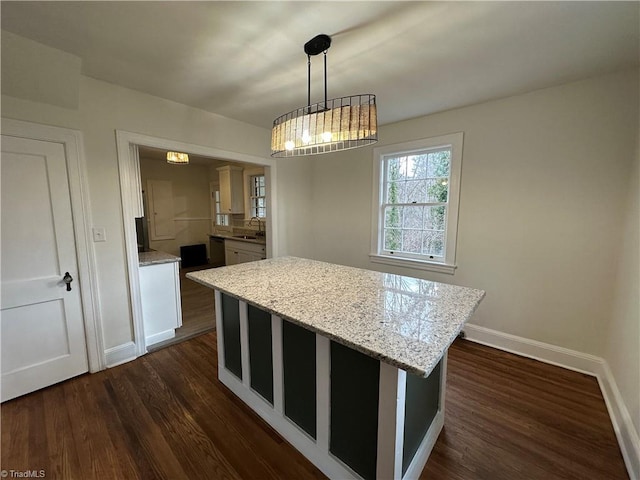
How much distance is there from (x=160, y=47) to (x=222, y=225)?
5049mm

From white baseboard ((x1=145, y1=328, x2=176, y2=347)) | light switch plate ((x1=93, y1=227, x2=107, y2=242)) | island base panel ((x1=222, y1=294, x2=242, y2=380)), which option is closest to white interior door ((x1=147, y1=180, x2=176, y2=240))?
white baseboard ((x1=145, y1=328, x2=176, y2=347))

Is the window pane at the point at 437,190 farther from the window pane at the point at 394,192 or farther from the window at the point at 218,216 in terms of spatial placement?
the window at the point at 218,216

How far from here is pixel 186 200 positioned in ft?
20.4

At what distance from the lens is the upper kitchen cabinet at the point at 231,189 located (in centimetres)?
542

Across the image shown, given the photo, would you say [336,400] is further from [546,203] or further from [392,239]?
[546,203]

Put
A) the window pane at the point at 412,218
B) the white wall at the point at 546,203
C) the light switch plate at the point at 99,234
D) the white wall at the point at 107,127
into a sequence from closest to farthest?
the white wall at the point at 107,127, the white wall at the point at 546,203, the light switch plate at the point at 99,234, the window pane at the point at 412,218

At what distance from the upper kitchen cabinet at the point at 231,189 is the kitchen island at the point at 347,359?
12.6ft

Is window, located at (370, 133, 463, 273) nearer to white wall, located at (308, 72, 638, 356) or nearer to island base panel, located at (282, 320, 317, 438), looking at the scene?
white wall, located at (308, 72, 638, 356)

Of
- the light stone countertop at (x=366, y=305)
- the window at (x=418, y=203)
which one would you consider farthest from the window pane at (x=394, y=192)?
the light stone countertop at (x=366, y=305)

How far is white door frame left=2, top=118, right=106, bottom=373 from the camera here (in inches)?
73.4

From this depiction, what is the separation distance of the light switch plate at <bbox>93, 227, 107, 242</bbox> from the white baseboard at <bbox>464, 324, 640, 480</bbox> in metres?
3.61

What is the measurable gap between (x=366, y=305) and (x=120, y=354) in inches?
93.3

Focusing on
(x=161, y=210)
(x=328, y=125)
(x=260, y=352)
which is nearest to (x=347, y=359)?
(x=260, y=352)

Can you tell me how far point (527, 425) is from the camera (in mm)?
1667
